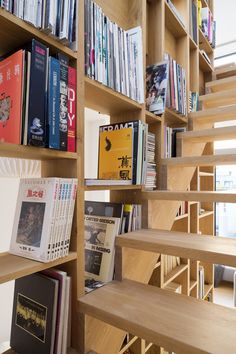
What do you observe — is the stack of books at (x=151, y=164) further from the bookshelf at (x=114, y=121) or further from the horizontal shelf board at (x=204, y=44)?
the horizontal shelf board at (x=204, y=44)

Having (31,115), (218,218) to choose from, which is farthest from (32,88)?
(218,218)

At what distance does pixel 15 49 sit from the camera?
34.5 inches

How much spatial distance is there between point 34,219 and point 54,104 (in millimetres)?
384

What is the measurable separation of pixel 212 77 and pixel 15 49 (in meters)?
2.36

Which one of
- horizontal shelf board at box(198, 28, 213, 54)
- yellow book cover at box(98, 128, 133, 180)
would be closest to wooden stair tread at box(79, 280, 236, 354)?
yellow book cover at box(98, 128, 133, 180)

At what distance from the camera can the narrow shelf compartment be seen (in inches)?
77.2

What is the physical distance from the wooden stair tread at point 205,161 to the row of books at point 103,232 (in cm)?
35

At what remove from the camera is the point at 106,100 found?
4.05 ft

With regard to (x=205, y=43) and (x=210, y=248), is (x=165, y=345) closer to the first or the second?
(x=210, y=248)

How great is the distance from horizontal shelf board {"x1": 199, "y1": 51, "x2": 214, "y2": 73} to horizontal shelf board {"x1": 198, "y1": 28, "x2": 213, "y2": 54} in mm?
164

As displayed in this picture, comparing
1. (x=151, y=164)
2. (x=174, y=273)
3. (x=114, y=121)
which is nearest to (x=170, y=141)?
(x=151, y=164)

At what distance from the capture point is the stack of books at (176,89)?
161cm

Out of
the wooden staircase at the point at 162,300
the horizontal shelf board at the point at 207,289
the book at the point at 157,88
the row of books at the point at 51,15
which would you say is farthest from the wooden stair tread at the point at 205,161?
the horizontal shelf board at the point at 207,289

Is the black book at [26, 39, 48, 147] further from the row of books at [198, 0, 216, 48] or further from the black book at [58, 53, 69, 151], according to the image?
the row of books at [198, 0, 216, 48]
